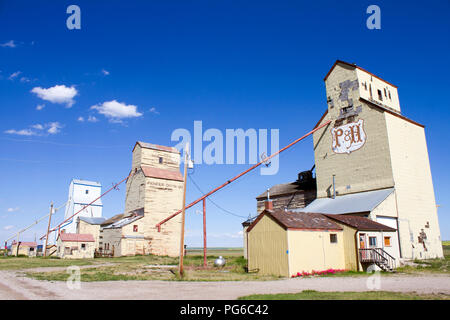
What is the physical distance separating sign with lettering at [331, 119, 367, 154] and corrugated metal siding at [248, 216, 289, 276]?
17553mm

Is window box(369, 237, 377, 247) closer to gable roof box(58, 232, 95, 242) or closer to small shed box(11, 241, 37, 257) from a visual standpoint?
gable roof box(58, 232, 95, 242)

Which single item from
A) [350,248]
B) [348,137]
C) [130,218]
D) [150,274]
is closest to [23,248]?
[130,218]

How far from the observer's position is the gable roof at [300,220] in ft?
70.6

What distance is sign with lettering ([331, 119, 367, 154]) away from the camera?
113 feet

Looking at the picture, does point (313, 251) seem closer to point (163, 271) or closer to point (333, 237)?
point (333, 237)

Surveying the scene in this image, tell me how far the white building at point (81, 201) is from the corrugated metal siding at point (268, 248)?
50.2 meters

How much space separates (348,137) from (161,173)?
3127cm

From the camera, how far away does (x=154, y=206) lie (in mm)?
51312

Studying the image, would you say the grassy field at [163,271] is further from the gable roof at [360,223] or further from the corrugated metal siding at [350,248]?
the gable roof at [360,223]

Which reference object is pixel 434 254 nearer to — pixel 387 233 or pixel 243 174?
pixel 387 233
